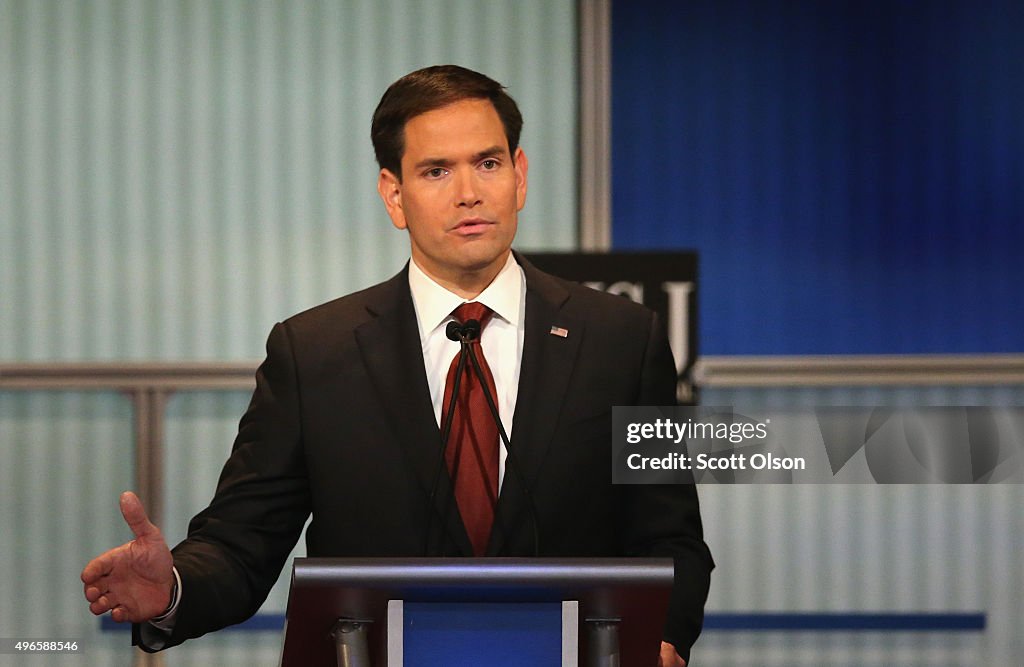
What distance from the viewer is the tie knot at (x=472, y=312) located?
2.16 metres

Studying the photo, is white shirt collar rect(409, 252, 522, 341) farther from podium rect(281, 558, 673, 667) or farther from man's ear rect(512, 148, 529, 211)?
podium rect(281, 558, 673, 667)

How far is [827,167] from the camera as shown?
3768 millimetres

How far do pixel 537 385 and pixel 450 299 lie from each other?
206 millimetres

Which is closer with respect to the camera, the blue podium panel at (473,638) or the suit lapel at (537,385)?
the blue podium panel at (473,638)

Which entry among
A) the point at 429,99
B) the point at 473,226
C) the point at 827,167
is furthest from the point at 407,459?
the point at 827,167

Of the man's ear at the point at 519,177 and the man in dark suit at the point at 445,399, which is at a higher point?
the man's ear at the point at 519,177

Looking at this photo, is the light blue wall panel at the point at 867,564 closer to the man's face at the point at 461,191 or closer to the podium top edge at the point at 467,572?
the man's face at the point at 461,191

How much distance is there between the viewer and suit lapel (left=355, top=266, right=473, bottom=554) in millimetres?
2070

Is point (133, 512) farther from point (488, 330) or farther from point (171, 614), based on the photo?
point (488, 330)

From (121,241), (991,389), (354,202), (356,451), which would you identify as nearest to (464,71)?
(356,451)

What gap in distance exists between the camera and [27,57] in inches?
149

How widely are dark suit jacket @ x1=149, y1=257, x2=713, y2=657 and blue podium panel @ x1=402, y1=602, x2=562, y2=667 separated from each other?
58 cm

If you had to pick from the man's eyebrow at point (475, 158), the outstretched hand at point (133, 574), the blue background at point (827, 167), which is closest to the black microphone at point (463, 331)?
the man's eyebrow at point (475, 158)

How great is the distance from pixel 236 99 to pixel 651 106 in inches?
46.1
